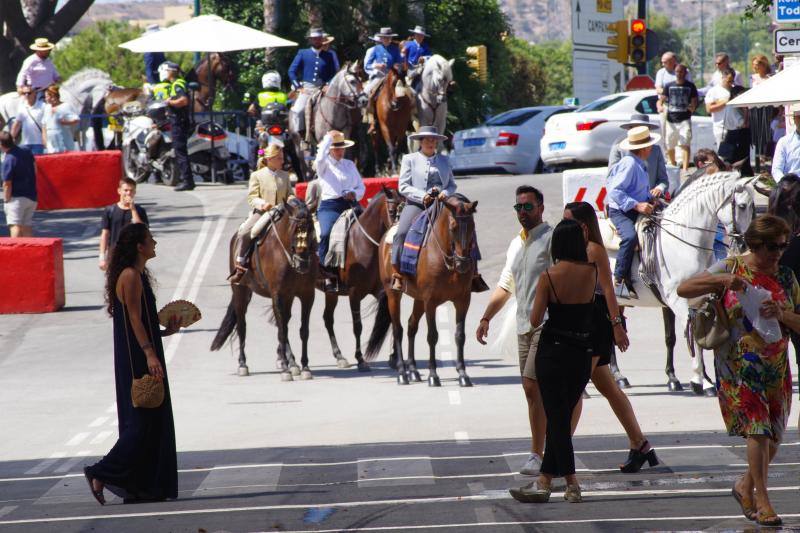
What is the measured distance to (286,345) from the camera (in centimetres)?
1791

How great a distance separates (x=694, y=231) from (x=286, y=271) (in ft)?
15.9

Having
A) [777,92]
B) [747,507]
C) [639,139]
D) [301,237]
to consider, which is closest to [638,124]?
[639,139]

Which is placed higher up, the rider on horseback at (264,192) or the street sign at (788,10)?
the street sign at (788,10)

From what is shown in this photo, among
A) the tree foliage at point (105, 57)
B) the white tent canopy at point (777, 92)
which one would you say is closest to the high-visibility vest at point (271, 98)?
the white tent canopy at point (777, 92)

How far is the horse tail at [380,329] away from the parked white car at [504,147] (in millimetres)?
15963

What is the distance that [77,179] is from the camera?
96.2ft

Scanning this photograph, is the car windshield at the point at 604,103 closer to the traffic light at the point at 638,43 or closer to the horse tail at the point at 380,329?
the traffic light at the point at 638,43

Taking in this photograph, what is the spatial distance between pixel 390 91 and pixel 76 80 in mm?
19120

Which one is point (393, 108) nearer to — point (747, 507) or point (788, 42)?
point (788, 42)

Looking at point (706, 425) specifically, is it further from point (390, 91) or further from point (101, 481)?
point (390, 91)

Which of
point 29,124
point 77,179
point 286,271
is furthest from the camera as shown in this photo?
point 29,124

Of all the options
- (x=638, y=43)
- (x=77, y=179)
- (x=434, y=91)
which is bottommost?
(x=77, y=179)

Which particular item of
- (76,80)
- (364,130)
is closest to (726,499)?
(364,130)

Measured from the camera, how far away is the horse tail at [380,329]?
1833 centimetres
